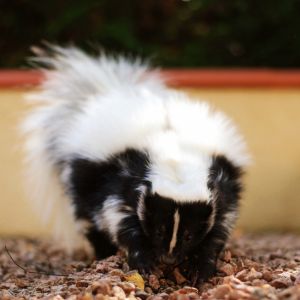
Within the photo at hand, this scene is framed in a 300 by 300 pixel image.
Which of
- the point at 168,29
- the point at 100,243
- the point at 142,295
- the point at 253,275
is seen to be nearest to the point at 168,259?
the point at 142,295

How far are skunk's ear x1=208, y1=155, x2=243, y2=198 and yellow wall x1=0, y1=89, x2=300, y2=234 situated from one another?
10.0 feet

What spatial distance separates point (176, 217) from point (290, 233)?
431 cm

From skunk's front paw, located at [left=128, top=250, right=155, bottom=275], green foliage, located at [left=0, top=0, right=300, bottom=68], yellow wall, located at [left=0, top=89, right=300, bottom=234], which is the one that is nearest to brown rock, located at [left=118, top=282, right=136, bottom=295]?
skunk's front paw, located at [left=128, top=250, right=155, bottom=275]

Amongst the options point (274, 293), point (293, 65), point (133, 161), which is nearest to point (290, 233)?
point (293, 65)

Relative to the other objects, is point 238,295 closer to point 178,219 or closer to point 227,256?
point 178,219

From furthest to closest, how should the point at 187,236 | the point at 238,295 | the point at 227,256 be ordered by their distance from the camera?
the point at 227,256
the point at 187,236
the point at 238,295

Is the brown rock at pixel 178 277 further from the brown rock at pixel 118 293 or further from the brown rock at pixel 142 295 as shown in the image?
the brown rock at pixel 118 293

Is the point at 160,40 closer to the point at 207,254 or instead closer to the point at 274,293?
the point at 207,254

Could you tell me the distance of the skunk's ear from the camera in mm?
4902

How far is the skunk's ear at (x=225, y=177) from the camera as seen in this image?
16.1ft

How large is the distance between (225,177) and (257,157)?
11.6 feet

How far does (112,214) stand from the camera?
5020 mm

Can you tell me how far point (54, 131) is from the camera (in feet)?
20.6

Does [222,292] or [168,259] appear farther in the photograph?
[168,259]
